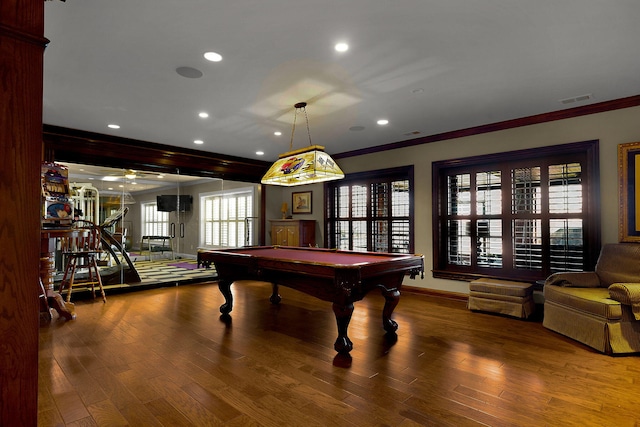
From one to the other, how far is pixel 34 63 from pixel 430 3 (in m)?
2.16

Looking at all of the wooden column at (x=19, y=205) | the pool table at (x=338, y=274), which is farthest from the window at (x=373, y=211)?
the wooden column at (x=19, y=205)

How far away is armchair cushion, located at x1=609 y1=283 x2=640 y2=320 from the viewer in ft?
9.55

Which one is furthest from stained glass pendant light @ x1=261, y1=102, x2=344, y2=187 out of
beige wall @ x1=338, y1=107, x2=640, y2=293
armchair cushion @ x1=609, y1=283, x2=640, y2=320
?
armchair cushion @ x1=609, y1=283, x2=640, y2=320

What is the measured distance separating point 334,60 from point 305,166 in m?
1.19

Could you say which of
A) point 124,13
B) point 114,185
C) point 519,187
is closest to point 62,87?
point 124,13

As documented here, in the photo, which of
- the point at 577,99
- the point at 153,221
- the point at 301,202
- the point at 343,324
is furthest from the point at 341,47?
the point at 153,221

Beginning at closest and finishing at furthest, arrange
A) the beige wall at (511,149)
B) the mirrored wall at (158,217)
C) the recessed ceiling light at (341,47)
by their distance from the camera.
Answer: the recessed ceiling light at (341,47) < the beige wall at (511,149) < the mirrored wall at (158,217)

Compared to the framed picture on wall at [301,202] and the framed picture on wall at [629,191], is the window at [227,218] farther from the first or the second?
the framed picture on wall at [629,191]

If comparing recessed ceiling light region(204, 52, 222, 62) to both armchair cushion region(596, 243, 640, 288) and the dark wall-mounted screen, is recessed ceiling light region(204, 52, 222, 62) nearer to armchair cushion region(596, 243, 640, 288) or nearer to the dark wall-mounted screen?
armchair cushion region(596, 243, 640, 288)

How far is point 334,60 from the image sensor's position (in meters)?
2.94

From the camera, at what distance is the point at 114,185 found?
18.9 feet

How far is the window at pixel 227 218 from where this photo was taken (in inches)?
303

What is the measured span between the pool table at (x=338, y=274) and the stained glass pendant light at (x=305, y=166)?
985mm

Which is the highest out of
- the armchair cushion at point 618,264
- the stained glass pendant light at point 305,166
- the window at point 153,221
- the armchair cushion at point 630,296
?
the stained glass pendant light at point 305,166
